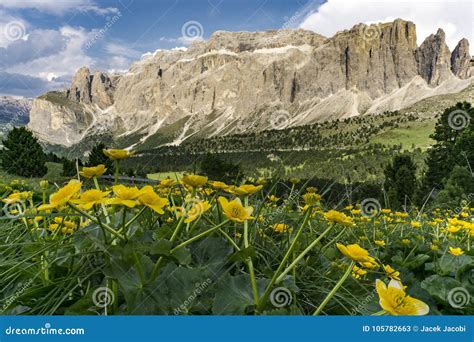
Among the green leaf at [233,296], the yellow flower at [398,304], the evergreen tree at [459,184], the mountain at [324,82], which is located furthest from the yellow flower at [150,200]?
the mountain at [324,82]

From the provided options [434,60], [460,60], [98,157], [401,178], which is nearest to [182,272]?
[98,157]

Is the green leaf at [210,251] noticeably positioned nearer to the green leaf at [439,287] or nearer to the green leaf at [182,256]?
the green leaf at [182,256]

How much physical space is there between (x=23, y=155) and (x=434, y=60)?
18594 centimetres

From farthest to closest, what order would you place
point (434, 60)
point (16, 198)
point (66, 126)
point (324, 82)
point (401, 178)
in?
point (324, 82) < point (434, 60) < point (401, 178) < point (66, 126) < point (16, 198)

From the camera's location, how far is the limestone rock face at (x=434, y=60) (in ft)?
564

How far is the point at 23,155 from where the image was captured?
26812 mm

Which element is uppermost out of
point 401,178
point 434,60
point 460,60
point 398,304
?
point 434,60

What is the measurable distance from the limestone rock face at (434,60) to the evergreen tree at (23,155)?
582 ft

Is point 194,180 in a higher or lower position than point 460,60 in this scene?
lower

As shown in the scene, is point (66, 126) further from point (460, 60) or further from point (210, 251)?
point (460, 60)

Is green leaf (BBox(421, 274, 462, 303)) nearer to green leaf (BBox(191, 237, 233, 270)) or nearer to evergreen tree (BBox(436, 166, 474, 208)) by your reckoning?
green leaf (BBox(191, 237, 233, 270))

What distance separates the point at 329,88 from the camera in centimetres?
18150

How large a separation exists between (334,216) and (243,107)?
166 meters
